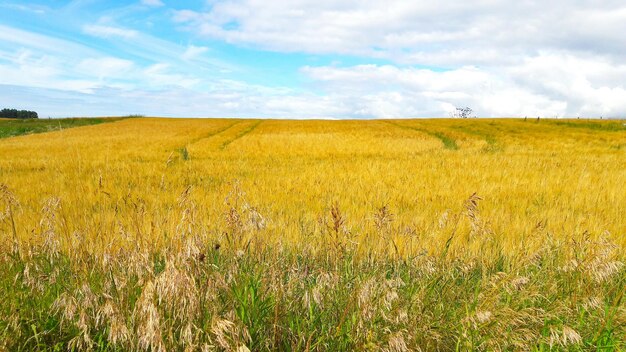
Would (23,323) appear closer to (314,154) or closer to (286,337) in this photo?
(286,337)

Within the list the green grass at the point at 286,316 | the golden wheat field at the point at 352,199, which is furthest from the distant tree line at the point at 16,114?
the green grass at the point at 286,316

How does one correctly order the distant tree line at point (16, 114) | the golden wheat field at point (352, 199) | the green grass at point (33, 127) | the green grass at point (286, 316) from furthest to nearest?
the distant tree line at point (16, 114), the green grass at point (33, 127), the golden wheat field at point (352, 199), the green grass at point (286, 316)

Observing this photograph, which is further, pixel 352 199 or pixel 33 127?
pixel 33 127

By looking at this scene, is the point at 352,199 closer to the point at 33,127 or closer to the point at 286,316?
the point at 286,316

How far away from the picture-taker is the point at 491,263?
3854 mm

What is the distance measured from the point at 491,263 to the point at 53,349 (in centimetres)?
353

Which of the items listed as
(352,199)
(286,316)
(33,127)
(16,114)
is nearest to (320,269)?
(286,316)

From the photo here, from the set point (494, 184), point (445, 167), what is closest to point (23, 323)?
point (494, 184)

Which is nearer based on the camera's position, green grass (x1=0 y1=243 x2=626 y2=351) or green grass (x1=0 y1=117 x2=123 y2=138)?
green grass (x1=0 y1=243 x2=626 y2=351)

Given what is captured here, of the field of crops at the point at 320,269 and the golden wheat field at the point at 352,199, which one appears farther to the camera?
the golden wheat field at the point at 352,199

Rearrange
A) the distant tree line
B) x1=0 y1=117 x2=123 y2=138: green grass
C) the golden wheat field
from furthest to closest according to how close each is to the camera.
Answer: the distant tree line < x1=0 y1=117 x2=123 y2=138: green grass < the golden wheat field

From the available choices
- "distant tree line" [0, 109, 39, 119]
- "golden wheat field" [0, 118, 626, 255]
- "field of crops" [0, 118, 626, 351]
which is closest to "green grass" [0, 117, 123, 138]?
"golden wheat field" [0, 118, 626, 255]

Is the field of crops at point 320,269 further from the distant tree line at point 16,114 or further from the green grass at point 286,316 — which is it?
the distant tree line at point 16,114

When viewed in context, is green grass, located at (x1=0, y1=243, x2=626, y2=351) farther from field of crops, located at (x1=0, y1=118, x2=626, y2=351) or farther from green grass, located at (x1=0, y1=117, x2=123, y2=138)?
green grass, located at (x1=0, y1=117, x2=123, y2=138)
